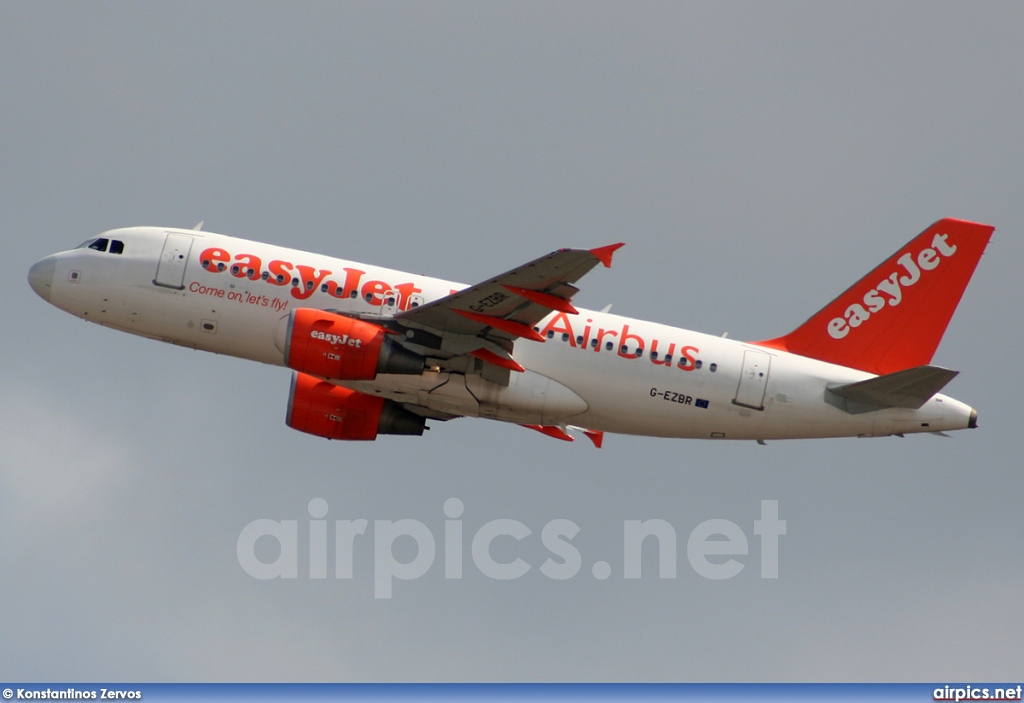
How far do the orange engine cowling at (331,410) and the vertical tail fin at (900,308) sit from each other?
45.7 feet

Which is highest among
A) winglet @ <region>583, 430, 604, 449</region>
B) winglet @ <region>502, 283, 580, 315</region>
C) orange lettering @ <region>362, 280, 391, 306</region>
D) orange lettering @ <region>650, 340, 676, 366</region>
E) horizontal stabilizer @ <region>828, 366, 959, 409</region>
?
orange lettering @ <region>362, 280, 391, 306</region>

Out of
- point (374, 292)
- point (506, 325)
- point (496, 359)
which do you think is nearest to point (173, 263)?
point (374, 292)

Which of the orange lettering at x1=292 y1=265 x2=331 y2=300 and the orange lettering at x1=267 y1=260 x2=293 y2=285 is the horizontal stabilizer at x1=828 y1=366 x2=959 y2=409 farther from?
the orange lettering at x1=267 y1=260 x2=293 y2=285

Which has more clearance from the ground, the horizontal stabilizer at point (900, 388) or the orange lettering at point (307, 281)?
the orange lettering at point (307, 281)

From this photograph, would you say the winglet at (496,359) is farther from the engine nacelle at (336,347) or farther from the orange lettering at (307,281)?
the orange lettering at (307,281)

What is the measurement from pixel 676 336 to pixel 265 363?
13755 mm

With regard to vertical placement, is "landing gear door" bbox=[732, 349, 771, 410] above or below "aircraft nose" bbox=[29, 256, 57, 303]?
below

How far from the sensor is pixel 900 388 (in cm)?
4747

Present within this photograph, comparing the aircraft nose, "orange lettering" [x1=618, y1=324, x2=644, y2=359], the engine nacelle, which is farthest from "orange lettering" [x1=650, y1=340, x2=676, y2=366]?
the aircraft nose

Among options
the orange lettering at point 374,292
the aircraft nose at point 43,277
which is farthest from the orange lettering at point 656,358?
the aircraft nose at point 43,277

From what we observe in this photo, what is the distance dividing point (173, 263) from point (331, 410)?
7.39m

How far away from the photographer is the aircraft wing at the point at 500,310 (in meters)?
43.5

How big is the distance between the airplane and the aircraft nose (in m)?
0.06

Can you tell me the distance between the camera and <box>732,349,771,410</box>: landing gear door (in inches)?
1903
